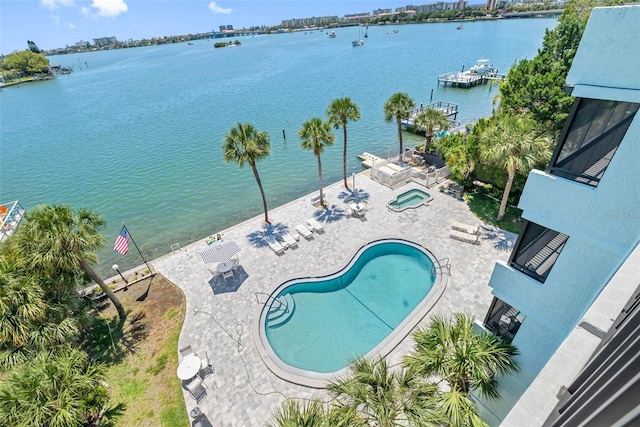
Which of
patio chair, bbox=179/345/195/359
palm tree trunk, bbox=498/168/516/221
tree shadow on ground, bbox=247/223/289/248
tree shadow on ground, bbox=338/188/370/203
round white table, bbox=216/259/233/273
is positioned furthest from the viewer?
tree shadow on ground, bbox=338/188/370/203

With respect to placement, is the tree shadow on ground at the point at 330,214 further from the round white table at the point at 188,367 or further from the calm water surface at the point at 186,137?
the round white table at the point at 188,367

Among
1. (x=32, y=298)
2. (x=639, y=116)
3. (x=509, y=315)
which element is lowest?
(x=32, y=298)

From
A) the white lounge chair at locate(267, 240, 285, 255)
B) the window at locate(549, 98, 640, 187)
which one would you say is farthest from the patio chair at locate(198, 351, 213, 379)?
the window at locate(549, 98, 640, 187)

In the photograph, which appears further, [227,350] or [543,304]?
[227,350]

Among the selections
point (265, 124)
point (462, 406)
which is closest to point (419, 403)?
point (462, 406)

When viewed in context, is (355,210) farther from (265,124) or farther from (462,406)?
(265,124)

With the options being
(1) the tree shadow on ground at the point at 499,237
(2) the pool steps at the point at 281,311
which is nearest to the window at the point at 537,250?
(2) the pool steps at the point at 281,311

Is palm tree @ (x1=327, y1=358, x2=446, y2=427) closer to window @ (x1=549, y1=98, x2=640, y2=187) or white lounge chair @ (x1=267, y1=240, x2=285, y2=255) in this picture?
window @ (x1=549, y1=98, x2=640, y2=187)
